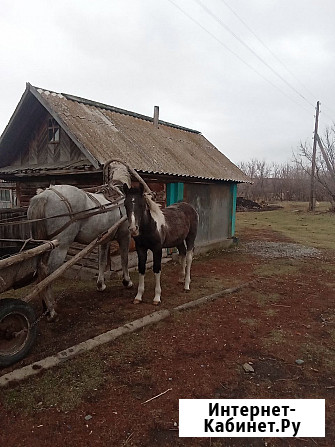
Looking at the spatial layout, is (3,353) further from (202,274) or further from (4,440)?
(202,274)

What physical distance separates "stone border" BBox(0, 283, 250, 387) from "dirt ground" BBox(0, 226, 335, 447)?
9 centimetres

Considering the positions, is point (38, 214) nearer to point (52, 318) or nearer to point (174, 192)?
point (52, 318)

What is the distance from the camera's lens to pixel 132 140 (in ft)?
29.6

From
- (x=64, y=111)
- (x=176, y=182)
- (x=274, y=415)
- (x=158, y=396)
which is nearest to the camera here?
(x=274, y=415)

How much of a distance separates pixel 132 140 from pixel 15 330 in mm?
6509

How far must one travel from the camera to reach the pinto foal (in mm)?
5090

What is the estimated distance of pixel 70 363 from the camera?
384cm

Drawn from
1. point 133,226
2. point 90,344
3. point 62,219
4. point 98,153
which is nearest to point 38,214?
point 62,219

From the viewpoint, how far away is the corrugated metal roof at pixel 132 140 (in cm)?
743

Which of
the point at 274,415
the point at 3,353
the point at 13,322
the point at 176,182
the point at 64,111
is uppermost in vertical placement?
the point at 64,111

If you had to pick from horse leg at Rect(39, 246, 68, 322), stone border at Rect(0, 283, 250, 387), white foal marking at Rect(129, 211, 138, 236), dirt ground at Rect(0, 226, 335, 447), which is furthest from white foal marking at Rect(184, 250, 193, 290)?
horse leg at Rect(39, 246, 68, 322)

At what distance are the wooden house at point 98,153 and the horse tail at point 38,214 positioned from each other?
214 centimetres

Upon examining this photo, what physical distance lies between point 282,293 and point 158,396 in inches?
179

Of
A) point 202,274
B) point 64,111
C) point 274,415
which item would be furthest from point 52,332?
point 64,111
